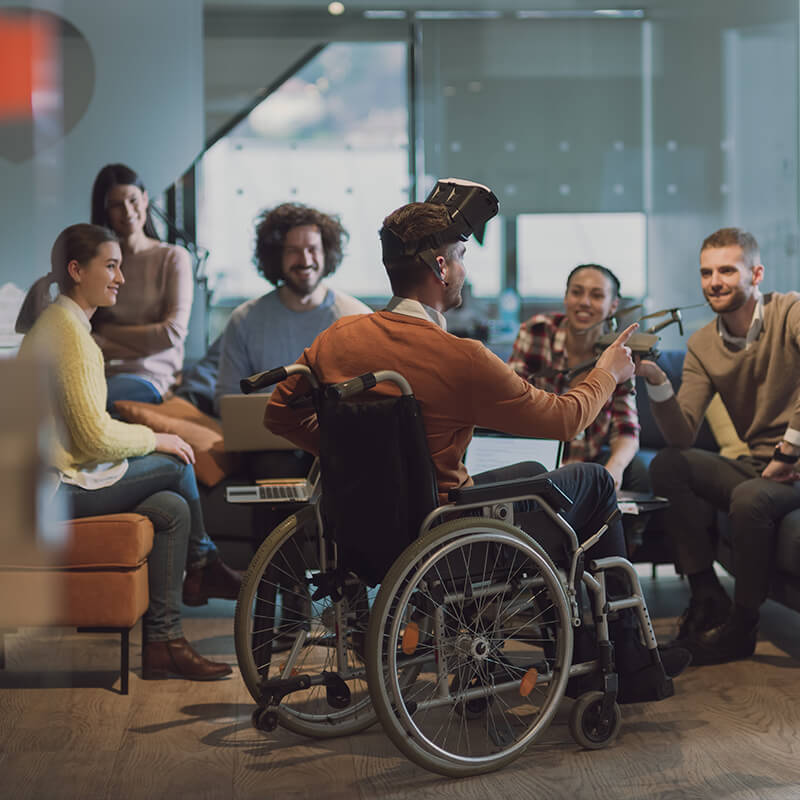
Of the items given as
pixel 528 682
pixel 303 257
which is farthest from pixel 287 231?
pixel 528 682

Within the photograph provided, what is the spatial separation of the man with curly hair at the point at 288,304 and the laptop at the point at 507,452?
892mm

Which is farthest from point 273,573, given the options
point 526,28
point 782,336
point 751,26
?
A: point 751,26

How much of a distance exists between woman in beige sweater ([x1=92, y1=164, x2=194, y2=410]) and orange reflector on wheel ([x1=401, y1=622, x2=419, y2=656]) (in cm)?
178

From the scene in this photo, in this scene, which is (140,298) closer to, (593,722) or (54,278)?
(54,278)

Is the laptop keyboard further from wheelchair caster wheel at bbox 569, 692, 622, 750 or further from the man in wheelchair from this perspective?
wheelchair caster wheel at bbox 569, 692, 622, 750

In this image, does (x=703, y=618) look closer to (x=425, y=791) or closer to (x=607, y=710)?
(x=607, y=710)

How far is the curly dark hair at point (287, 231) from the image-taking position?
3.73 m

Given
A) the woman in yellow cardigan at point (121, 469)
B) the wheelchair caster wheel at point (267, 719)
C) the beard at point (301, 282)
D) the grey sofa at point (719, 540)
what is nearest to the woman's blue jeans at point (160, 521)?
the woman in yellow cardigan at point (121, 469)

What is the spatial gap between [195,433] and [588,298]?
1.26 m

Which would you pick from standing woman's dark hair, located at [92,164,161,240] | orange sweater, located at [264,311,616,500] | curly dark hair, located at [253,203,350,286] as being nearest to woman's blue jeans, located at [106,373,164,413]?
standing woman's dark hair, located at [92,164,161,240]

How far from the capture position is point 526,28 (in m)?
5.32

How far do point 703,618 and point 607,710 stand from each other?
2.70 feet

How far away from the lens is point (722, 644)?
296 centimetres

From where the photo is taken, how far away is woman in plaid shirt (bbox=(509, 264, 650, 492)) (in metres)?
3.20
